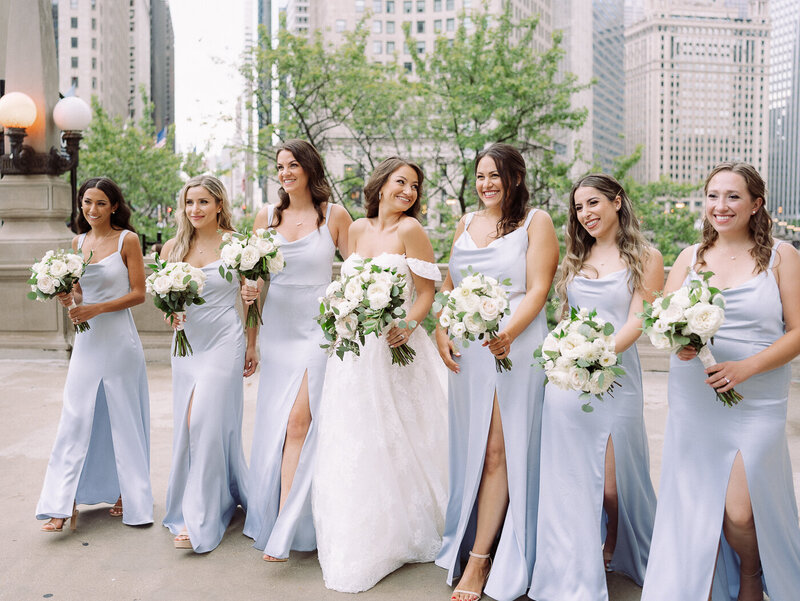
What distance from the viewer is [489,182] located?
4.50 m

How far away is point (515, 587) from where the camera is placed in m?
4.26

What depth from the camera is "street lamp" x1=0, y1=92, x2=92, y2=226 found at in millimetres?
12062

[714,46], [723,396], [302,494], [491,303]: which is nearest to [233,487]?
[302,494]

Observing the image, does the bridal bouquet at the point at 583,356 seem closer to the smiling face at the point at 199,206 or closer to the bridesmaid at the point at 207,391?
the bridesmaid at the point at 207,391

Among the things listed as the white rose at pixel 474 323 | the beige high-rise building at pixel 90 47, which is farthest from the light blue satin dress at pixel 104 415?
the beige high-rise building at pixel 90 47

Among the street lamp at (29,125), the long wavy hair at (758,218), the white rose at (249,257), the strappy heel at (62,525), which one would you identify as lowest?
the strappy heel at (62,525)

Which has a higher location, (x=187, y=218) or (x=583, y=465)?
(x=187, y=218)

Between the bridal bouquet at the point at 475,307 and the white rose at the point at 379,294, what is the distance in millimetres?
399

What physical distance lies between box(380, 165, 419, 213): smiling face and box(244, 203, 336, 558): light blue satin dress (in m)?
0.58

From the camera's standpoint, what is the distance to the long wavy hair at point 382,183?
16.5 feet

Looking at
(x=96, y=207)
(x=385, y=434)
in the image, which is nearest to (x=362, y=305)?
(x=385, y=434)

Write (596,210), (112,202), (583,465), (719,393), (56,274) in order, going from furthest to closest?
(112,202) < (56,274) < (596,210) < (583,465) < (719,393)

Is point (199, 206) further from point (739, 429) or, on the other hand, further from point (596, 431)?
point (739, 429)

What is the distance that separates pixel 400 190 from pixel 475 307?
1342 mm
